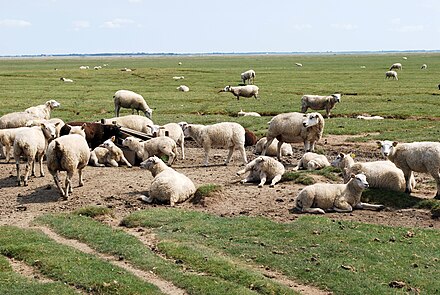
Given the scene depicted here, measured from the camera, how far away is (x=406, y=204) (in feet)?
44.6

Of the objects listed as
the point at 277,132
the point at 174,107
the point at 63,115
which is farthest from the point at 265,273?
the point at 174,107

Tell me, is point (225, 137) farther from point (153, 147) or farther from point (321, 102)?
point (321, 102)

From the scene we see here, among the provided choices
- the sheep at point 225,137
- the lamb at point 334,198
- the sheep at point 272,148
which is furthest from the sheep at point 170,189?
the sheep at point 272,148

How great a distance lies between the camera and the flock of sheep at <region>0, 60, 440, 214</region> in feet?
44.0

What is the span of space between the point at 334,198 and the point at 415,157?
7.57 ft

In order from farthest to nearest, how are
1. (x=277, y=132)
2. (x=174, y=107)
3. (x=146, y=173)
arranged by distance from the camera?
1. (x=174, y=107)
2. (x=277, y=132)
3. (x=146, y=173)

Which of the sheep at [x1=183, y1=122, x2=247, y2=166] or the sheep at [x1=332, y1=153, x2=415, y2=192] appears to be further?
the sheep at [x1=183, y1=122, x2=247, y2=166]

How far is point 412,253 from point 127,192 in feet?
26.4

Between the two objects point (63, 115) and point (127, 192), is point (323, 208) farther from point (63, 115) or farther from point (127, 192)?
point (63, 115)

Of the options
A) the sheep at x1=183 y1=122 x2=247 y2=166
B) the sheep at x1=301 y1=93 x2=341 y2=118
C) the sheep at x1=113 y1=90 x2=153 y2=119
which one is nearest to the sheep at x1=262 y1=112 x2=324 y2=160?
the sheep at x1=183 y1=122 x2=247 y2=166

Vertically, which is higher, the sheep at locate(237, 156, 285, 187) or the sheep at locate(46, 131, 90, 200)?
the sheep at locate(46, 131, 90, 200)

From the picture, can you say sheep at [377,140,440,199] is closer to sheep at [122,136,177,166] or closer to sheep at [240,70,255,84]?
sheep at [122,136,177,166]

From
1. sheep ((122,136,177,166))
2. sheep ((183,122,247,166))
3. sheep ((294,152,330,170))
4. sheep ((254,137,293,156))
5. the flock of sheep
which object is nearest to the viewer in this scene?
the flock of sheep

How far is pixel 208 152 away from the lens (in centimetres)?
1948
